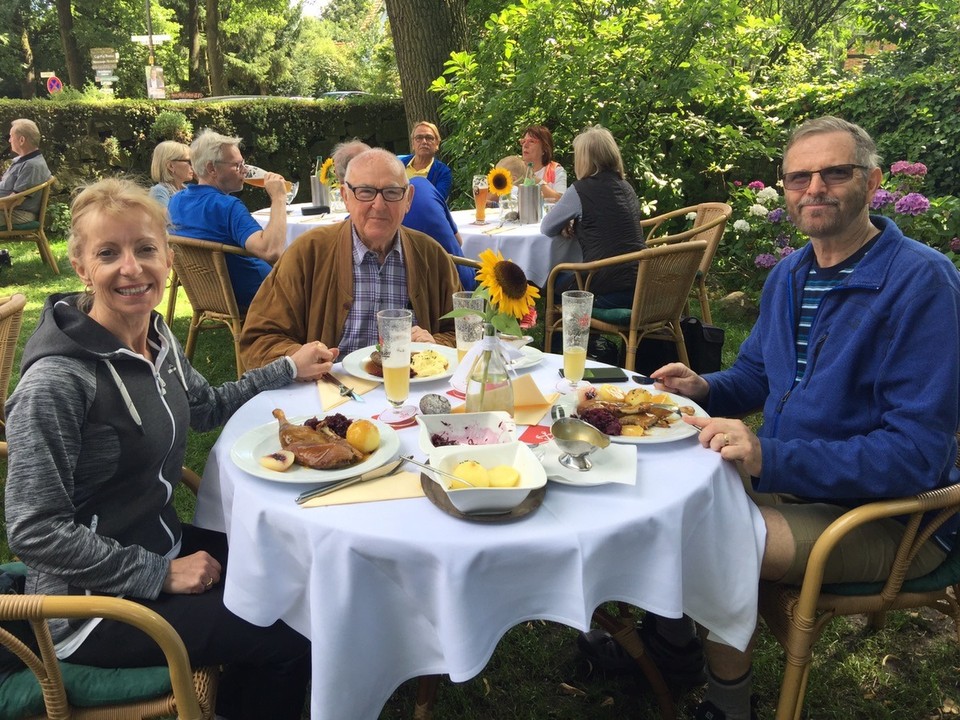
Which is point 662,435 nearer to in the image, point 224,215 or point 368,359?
point 368,359

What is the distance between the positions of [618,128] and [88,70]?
35361 millimetres

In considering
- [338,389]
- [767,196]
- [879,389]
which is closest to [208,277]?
[338,389]

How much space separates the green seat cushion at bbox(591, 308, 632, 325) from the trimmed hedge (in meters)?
6.84

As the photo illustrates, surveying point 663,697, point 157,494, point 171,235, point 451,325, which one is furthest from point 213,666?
point 171,235

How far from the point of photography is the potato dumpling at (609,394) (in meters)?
1.91

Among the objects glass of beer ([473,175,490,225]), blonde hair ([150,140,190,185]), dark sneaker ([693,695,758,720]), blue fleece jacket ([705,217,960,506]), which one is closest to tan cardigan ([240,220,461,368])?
blue fleece jacket ([705,217,960,506])

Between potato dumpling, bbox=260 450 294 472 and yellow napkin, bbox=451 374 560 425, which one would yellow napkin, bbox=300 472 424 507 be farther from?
yellow napkin, bbox=451 374 560 425

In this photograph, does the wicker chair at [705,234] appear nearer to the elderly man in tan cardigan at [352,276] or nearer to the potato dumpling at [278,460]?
the elderly man in tan cardigan at [352,276]

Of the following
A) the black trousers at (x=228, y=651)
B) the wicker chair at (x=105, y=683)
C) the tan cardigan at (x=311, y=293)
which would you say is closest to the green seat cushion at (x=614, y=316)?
the tan cardigan at (x=311, y=293)

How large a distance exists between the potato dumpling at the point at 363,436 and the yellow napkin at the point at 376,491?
4.6 inches

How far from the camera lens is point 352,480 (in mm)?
1526

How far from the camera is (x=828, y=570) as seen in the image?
176 cm

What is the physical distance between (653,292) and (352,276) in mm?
1958

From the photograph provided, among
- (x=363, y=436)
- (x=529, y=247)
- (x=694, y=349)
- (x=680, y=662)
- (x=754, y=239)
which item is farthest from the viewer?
(x=754, y=239)
